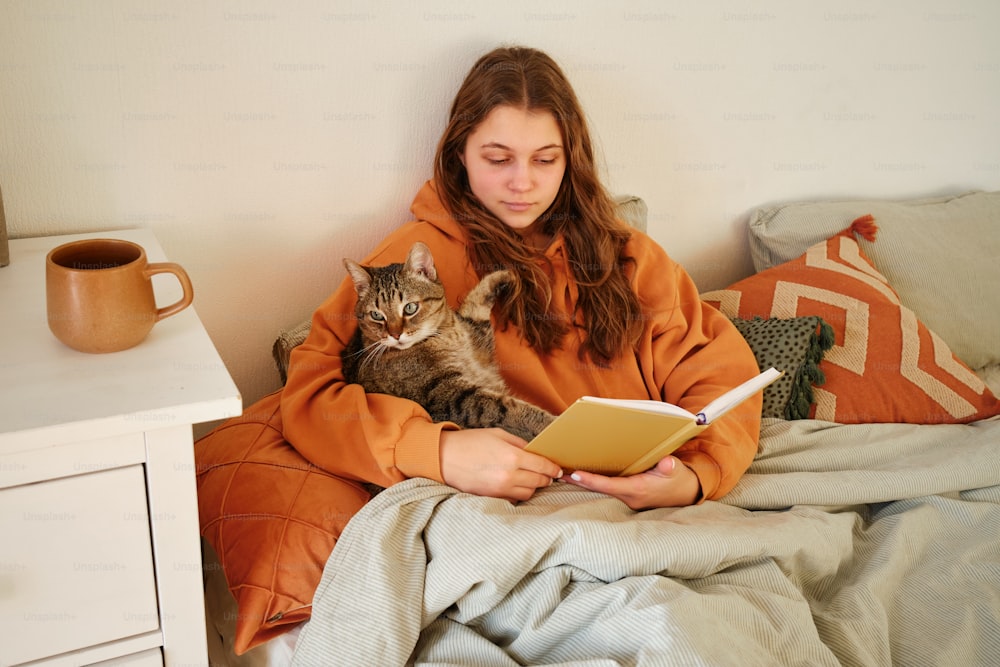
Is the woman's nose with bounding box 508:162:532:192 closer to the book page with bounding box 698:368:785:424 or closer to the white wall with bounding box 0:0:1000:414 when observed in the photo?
the white wall with bounding box 0:0:1000:414

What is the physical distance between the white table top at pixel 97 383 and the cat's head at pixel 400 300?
0.31 meters

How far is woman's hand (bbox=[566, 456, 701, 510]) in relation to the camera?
4.20 ft

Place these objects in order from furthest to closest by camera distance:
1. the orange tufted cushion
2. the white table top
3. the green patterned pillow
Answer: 1. the green patterned pillow
2. the orange tufted cushion
3. the white table top

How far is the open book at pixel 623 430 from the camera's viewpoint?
1100 millimetres

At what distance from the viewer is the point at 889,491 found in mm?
1438

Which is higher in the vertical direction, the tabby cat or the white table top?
the white table top

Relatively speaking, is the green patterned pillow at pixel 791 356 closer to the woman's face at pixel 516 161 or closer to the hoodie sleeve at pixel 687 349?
the hoodie sleeve at pixel 687 349

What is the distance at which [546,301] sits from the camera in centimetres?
153

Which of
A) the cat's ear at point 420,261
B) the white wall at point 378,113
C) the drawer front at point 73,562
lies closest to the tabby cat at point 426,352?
the cat's ear at point 420,261

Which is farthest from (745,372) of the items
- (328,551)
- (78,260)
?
(78,260)

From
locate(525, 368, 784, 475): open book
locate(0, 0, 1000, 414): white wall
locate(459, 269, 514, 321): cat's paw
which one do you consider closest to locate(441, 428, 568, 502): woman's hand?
locate(525, 368, 784, 475): open book

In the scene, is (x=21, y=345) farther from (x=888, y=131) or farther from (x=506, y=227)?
(x=888, y=131)

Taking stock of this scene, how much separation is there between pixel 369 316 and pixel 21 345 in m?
0.53

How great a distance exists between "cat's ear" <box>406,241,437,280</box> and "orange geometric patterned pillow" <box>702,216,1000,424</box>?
0.77 meters
